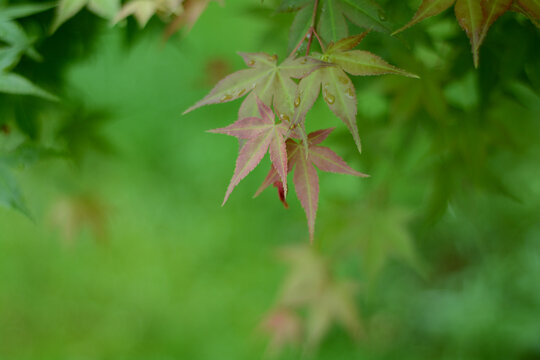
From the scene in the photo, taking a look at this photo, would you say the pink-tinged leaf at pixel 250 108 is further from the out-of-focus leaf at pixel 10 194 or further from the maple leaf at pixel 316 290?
the maple leaf at pixel 316 290

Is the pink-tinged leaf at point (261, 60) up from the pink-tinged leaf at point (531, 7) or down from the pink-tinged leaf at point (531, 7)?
down

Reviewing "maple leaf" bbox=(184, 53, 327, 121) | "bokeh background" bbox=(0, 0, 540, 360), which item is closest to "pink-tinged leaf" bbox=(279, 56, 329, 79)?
"maple leaf" bbox=(184, 53, 327, 121)

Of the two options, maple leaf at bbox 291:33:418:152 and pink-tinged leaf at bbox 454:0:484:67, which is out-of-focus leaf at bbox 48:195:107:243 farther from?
pink-tinged leaf at bbox 454:0:484:67

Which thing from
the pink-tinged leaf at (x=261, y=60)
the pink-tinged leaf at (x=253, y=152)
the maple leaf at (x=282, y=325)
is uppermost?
the pink-tinged leaf at (x=261, y=60)

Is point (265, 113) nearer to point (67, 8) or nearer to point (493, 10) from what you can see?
point (493, 10)

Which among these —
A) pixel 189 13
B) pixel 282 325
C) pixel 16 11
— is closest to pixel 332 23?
pixel 189 13

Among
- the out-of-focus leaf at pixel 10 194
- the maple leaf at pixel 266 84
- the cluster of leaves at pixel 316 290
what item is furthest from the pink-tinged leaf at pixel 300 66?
the cluster of leaves at pixel 316 290
